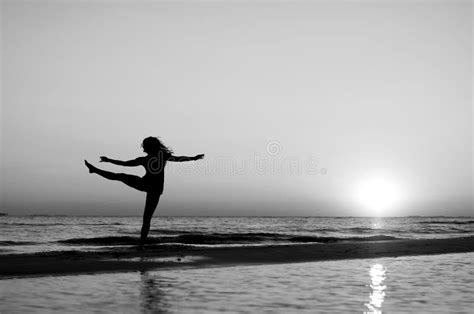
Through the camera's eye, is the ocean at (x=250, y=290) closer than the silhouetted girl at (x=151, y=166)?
Yes

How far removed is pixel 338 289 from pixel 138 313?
11.7ft

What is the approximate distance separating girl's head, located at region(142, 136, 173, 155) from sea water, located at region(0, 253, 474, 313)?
3.16 meters

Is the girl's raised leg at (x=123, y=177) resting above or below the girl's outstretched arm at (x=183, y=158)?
below

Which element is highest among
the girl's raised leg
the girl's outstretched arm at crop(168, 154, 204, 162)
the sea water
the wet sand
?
Answer: the girl's outstretched arm at crop(168, 154, 204, 162)

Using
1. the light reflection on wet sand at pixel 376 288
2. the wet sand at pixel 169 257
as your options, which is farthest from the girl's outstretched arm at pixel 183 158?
the light reflection on wet sand at pixel 376 288

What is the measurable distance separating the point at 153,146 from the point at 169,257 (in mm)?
2663

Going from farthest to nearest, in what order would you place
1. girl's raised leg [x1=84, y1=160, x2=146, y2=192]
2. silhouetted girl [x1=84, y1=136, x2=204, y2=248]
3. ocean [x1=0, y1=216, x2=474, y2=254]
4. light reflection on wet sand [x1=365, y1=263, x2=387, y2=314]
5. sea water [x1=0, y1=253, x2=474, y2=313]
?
ocean [x1=0, y1=216, x2=474, y2=254] < silhouetted girl [x1=84, y1=136, x2=204, y2=248] < girl's raised leg [x1=84, y1=160, x2=146, y2=192] < light reflection on wet sand [x1=365, y1=263, x2=387, y2=314] < sea water [x1=0, y1=253, x2=474, y2=313]

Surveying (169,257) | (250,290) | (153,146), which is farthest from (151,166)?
(250,290)

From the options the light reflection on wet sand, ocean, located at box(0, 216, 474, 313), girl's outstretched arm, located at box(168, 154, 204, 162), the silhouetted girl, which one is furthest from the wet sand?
the light reflection on wet sand

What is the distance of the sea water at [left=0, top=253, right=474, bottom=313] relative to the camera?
8.21 m

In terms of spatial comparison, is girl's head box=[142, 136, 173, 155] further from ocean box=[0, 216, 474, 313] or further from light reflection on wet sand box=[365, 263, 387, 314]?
light reflection on wet sand box=[365, 263, 387, 314]

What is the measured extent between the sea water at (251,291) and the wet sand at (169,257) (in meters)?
0.86

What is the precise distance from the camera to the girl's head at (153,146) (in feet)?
47.9

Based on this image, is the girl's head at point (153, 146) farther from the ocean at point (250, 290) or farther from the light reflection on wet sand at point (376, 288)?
the light reflection on wet sand at point (376, 288)
